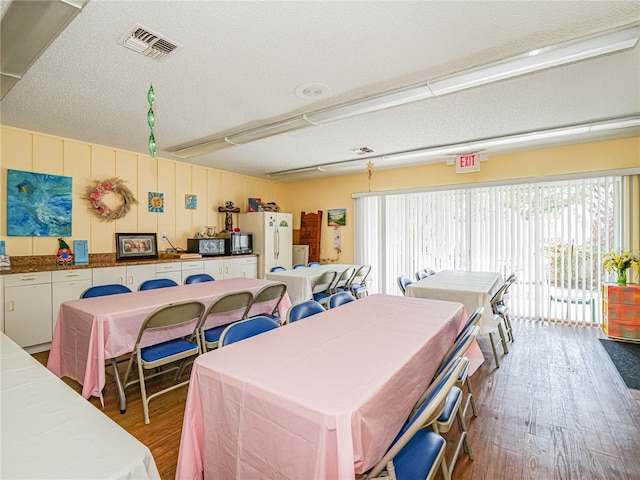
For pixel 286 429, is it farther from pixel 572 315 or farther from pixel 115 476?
pixel 572 315

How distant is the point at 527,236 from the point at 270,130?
432 centimetres

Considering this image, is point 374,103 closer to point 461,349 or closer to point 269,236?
point 461,349

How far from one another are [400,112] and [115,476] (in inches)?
141

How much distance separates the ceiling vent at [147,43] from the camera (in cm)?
203

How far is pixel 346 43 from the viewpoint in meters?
2.15

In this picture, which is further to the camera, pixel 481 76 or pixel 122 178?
pixel 122 178

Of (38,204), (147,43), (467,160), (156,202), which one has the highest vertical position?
(147,43)

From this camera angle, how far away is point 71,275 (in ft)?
12.9

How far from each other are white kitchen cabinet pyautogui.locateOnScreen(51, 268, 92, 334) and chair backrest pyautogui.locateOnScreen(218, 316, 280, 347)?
3.22 m


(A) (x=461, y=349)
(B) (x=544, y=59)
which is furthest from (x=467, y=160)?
(A) (x=461, y=349)

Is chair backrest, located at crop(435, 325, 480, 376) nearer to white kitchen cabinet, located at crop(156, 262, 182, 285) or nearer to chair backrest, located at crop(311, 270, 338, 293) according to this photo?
chair backrest, located at crop(311, 270, 338, 293)

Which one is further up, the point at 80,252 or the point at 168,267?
the point at 80,252

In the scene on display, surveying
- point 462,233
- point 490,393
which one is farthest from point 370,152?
point 490,393

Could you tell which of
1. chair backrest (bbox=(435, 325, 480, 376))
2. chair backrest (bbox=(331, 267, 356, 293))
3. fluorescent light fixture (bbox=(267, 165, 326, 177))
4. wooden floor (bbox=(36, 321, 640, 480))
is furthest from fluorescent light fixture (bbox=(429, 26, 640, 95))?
fluorescent light fixture (bbox=(267, 165, 326, 177))
